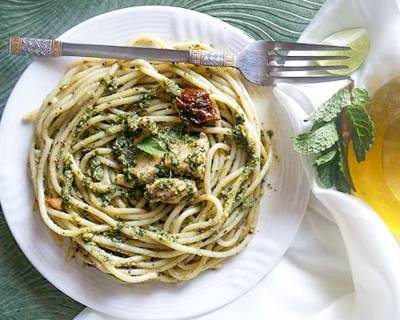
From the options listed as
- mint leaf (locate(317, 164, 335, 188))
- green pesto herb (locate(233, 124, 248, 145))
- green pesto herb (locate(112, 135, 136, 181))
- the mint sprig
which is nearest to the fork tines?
the mint sprig

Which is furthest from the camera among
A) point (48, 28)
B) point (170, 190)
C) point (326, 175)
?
point (48, 28)

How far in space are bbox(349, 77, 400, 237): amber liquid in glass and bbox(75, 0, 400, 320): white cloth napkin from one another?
55mm

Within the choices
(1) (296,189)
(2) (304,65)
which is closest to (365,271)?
(1) (296,189)

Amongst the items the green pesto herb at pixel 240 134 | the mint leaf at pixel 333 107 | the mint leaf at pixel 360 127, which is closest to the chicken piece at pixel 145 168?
the green pesto herb at pixel 240 134

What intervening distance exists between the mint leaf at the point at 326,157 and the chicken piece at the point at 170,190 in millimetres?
469

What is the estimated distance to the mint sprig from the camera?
8.51 feet

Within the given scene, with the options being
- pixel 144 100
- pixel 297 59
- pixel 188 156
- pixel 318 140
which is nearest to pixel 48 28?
pixel 144 100

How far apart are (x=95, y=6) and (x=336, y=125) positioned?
3.52 ft

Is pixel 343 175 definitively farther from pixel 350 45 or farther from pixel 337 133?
pixel 350 45

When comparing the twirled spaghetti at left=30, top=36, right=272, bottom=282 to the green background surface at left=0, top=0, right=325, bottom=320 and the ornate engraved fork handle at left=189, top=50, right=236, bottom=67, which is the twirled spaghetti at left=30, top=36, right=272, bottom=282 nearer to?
the ornate engraved fork handle at left=189, top=50, right=236, bottom=67

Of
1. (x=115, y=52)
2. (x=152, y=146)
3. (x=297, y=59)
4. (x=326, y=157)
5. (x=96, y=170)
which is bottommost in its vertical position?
(x=96, y=170)

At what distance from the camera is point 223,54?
2.63 metres

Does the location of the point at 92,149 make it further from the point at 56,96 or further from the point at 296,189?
the point at 296,189

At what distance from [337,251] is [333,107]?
63 cm
